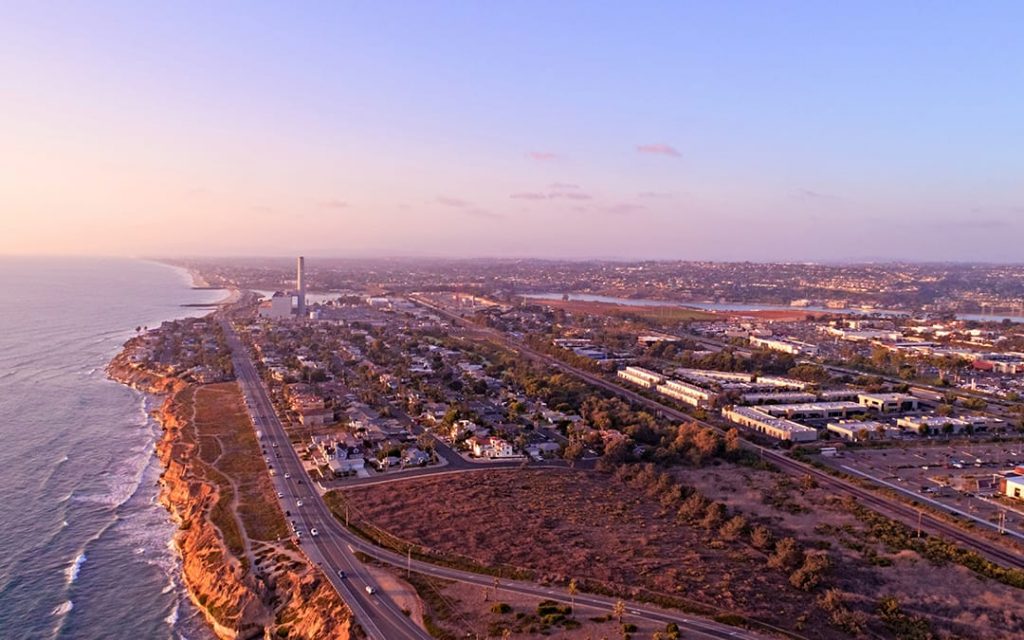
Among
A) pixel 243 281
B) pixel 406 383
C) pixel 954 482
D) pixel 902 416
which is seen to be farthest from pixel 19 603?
pixel 243 281

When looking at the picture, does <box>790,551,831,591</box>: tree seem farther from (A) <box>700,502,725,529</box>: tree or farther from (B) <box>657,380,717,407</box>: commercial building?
(B) <box>657,380,717,407</box>: commercial building

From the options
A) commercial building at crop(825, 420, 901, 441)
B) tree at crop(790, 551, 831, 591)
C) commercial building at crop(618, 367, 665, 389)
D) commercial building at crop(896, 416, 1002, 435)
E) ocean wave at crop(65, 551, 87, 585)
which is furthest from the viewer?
commercial building at crop(618, 367, 665, 389)

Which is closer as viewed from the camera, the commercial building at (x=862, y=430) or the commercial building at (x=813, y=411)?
the commercial building at (x=862, y=430)

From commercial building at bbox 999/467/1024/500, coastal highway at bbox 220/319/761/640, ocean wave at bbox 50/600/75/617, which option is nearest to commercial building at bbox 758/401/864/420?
commercial building at bbox 999/467/1024/500

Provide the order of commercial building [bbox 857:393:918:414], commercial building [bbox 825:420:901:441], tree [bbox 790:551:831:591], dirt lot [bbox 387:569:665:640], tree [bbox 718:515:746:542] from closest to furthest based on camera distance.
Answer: dirt lot [bbox 387:569:665:640] → tree [bbox 790:551:831:591] → tree [bbox 718:515:746:542] → commercial building [bbox 825:420:901:441] → commercial building [bbox 857:393:918:414]

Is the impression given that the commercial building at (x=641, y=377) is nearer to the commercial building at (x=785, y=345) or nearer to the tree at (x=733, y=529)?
the commercial building at (x=785, y=345)

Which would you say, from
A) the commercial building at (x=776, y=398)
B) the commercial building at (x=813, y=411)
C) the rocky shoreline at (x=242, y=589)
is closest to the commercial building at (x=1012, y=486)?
the commercial building at (x=813, y=411)
